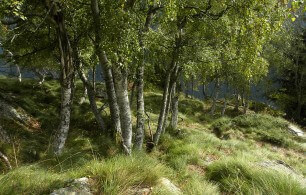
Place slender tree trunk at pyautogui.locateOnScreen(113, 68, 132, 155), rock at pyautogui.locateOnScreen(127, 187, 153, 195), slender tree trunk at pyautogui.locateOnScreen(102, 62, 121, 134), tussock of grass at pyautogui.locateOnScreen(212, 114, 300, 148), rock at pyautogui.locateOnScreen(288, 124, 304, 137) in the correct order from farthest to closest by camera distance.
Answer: rock at pyautogui.locateOnScreen(288, 124, 304, 137) < tussock of grass at pyautogui.locateOnScreen(212, 114, 300, 148) < slender tree trunk at pyautogui.locateOnScreen(102, 62, 121, 134) < slender tree trunk at pyautogui.locateOnScreen(113, 68, 132, 155) < rock at pyautogui.locateOnScreen(127, 187, 153, 195)

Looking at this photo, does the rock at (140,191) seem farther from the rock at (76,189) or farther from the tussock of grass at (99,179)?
the rock at (76,189)

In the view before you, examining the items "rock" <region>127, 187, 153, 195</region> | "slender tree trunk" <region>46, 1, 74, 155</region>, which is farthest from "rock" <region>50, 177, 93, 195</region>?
"slender tree trunk" <region>46, 1, 74, 155</region>

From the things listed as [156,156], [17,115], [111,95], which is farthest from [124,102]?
[17,115]

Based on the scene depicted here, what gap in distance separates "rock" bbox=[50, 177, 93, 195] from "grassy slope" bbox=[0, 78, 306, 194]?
0.53 feet

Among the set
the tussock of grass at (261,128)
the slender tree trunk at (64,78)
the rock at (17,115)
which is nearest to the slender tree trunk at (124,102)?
the slender tree trunk at (64,78)

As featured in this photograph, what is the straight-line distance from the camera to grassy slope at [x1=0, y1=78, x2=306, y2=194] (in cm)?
523

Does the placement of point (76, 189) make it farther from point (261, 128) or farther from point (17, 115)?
point (261, 128)

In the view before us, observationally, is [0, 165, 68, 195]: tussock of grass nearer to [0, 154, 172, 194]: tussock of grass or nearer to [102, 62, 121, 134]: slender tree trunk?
[0, 154, 172, 194]: tussock of grass

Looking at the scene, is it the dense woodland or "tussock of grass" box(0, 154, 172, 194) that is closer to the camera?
"tussock of grass" box(0, 154, 172, 194)

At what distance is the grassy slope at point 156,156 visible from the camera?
5.23 m

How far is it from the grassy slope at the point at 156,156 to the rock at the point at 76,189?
0.53 feet

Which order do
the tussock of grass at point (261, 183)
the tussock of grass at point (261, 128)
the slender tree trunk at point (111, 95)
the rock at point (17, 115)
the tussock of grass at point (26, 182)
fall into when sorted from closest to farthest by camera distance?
the tussock of grass at point (26, 182), the tussock of grass at point (261, 183), the slender tree trunk at point (111, 95), the rock at point (17, 115), the tussock of grass at point (261, 128)

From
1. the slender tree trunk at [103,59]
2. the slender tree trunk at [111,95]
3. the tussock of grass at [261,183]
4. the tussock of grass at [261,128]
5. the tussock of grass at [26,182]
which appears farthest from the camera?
the tussock of grass at [261,128]

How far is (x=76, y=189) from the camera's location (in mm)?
4777
